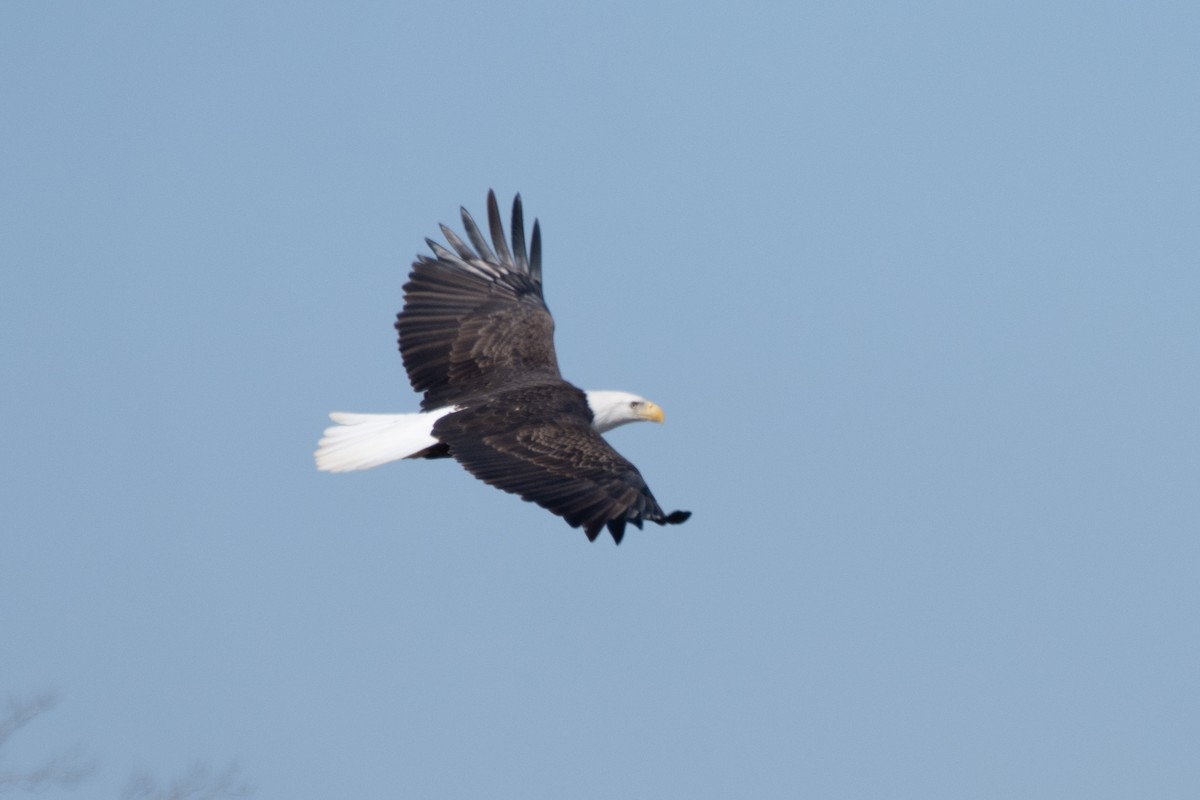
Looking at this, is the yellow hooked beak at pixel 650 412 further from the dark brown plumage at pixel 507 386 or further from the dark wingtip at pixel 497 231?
the dark wingtip at pixel 497 231

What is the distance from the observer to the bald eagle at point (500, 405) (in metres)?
10.5

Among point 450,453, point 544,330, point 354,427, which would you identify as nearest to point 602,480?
point 450,453

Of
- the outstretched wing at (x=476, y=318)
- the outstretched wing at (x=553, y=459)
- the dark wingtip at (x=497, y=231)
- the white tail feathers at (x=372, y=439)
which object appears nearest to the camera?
the outstretched wing at (x=553, y=459)

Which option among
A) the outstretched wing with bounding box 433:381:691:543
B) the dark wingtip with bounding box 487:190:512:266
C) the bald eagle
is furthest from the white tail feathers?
the dark wingtip with bounding box 487:190:512:266

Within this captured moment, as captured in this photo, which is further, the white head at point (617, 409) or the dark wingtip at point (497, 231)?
the dark wingtip at point (497, 231)

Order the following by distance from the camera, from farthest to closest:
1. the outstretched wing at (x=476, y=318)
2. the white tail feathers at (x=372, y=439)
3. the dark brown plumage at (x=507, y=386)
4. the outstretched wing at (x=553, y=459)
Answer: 1. the outstretched wing at (x=476, y=318)
2. the white tail feathers at (x=372, y=439)
3. the dark brown plumage at (x=507, y=386)
4. the outstretched wing at (x=553, y=459)

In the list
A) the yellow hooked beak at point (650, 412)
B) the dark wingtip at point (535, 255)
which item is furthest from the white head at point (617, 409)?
the dark wingtip at point (535, 255)

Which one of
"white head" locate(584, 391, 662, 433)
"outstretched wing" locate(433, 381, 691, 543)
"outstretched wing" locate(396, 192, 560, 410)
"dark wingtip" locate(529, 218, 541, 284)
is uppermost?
"dark wingtip" locate(529, 218, 541, 284)

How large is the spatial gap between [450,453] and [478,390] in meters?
1.35

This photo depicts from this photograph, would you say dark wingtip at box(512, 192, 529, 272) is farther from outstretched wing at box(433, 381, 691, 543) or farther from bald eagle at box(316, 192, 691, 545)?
outstretched wing at box(433, 381, 691, 543)

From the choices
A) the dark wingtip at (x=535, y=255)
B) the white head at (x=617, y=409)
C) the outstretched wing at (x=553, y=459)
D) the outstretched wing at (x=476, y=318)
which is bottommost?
the outstretched wing at (x=553, y=459)

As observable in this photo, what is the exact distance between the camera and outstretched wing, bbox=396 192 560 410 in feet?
42.5

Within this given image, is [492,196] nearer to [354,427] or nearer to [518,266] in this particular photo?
[518,266]

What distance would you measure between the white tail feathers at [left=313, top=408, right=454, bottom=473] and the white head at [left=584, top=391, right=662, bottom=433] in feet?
3.48
